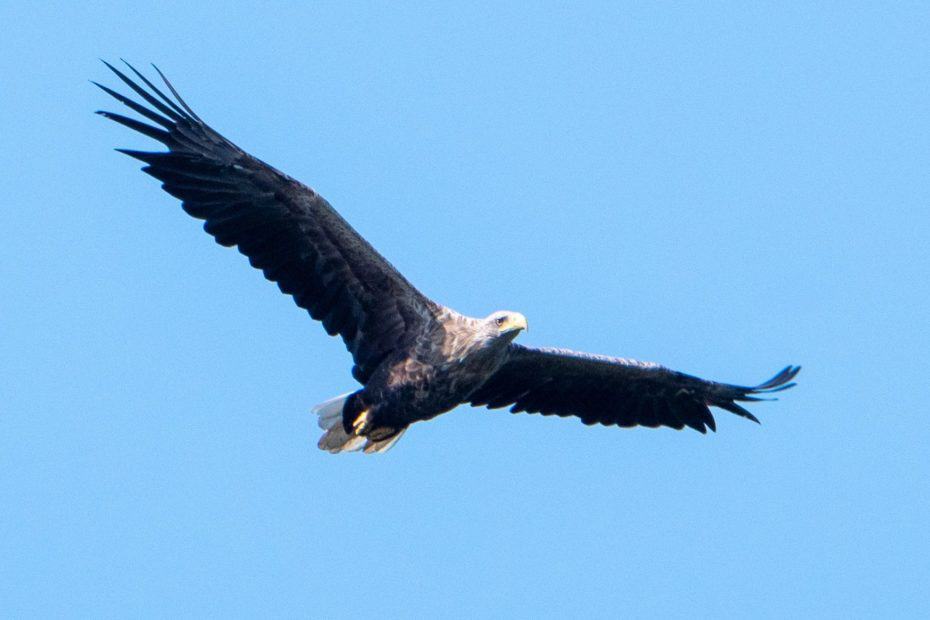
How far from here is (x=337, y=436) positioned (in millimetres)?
14719

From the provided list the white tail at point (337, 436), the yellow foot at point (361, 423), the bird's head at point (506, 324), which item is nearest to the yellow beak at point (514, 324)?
the bird's head at point (506, 324)

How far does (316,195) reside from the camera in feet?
45.6

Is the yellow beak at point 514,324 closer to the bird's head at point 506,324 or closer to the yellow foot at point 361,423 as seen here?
the bird's head at point 506,324

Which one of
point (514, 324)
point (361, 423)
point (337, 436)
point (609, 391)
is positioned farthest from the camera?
point (609, 391)

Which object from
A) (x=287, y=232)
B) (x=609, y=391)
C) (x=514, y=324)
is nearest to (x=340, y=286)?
(x=287, y=232)

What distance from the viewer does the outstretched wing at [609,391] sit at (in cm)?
1502

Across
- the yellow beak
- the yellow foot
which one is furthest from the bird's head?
the yellow foot

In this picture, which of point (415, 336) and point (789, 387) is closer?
point (415, 336)

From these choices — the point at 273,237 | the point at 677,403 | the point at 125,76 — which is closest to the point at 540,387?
the point at 677,403

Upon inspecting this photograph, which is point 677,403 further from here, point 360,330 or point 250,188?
point 250,188

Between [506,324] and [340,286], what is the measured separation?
1.40 metres

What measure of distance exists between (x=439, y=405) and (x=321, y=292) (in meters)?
1.25

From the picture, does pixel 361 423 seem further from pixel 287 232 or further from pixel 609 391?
pixel 609 391

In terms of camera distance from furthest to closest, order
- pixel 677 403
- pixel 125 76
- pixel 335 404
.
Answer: pixel 677 403, pixel 335 404, pixel 125 76
